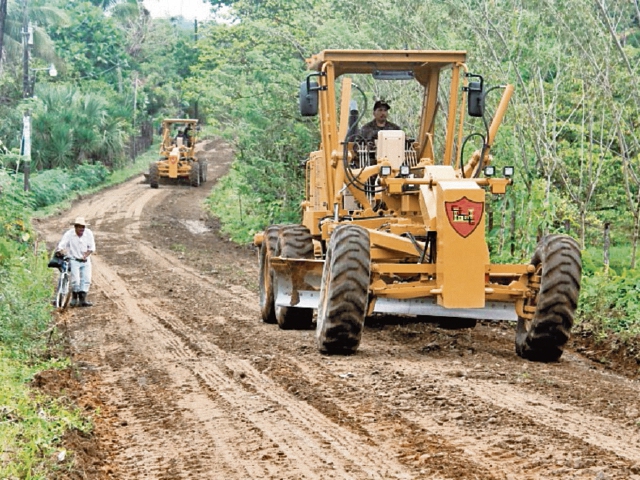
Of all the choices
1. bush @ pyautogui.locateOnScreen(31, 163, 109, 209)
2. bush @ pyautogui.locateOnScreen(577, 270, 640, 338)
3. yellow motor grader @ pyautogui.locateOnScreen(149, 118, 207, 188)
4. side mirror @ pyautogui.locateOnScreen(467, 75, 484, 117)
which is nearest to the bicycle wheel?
side mirror @ pyautogui.locateOnScreen(467, 75, 484, 117)

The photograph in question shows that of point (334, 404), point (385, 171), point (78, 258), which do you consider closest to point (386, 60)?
point (385, 171)

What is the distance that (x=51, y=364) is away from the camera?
10.3 m

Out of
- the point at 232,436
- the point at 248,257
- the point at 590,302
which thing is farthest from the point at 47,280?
the point at 232,436

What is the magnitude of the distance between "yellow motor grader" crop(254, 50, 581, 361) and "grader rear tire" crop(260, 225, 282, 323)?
0.03 metres

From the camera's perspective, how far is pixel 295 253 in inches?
496

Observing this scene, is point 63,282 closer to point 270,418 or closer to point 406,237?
point 406,237

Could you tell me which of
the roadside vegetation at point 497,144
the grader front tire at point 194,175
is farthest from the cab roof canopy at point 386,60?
the grader front tire at point 194,175

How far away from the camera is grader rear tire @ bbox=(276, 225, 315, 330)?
1261 cm

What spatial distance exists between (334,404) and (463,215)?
2.83m

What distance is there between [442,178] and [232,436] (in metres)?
4.55

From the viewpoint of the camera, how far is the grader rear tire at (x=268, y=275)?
→ 13.3m

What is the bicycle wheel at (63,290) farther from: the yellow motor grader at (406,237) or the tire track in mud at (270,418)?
the yellow motor grader at (406,237)

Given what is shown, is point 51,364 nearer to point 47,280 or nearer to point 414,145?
point 414,145

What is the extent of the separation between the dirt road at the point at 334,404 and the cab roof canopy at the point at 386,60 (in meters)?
3.08
